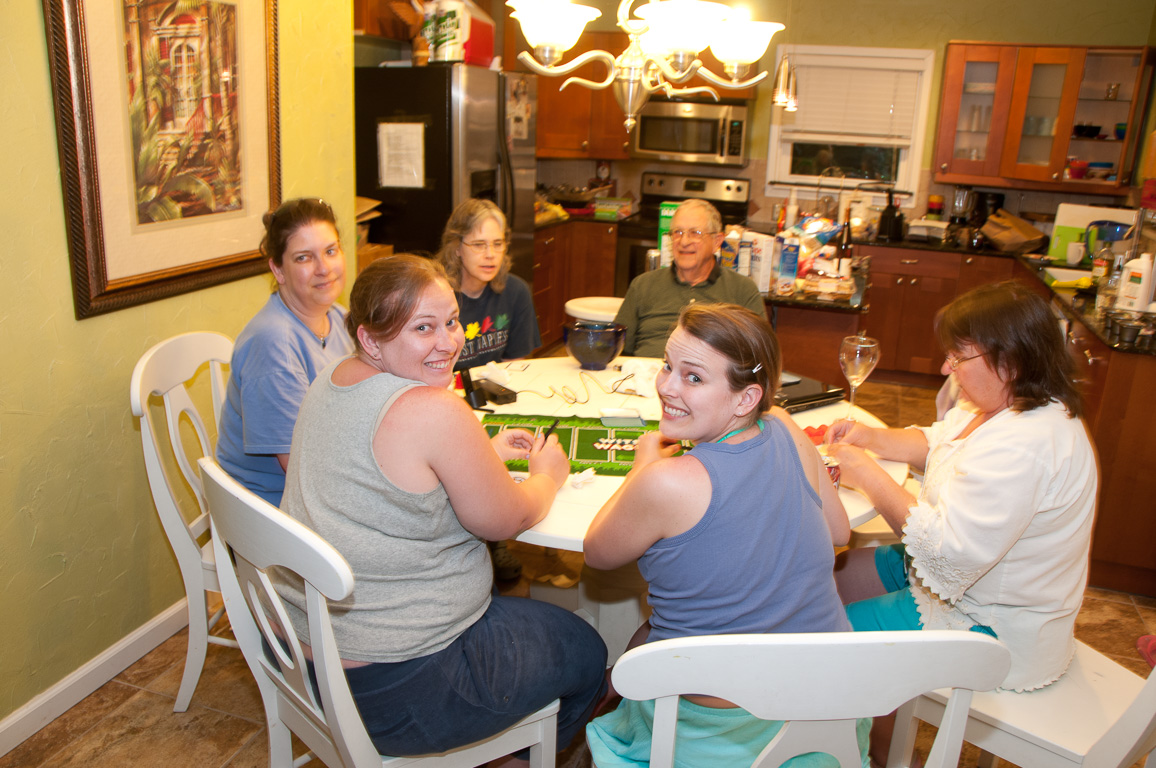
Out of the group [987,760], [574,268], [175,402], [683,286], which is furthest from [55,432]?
[574,268]

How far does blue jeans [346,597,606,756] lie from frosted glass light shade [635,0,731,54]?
1591mm

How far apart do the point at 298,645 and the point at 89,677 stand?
121 centimetres

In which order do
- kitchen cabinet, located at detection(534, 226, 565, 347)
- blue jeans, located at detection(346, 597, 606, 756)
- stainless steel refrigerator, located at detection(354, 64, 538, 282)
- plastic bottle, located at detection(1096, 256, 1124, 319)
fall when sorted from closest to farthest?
blue jeans, located at detection(346, 597, 606, 756) < plastic bottle, located at detection(1096, 256, 1124, 319) < stainless steel refrigerator, located at detection(354, 64, 538, 282) < kitchen cabinet, located at detection(534, 226, 565, 347)

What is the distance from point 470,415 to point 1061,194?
18.2ft

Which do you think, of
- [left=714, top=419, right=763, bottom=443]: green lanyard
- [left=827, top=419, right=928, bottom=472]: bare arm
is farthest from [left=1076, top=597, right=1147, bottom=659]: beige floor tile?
[left=714, top=419, right=763, bottom=443]: green lanyard

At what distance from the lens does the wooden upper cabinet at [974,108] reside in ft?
17.0

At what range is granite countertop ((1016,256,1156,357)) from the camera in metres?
2.79

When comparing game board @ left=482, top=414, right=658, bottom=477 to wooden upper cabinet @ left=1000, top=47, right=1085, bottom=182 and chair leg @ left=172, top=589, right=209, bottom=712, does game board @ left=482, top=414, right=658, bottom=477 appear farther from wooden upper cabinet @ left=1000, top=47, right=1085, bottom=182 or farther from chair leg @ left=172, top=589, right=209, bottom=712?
wooden upper cabinet @ left=1000, top=47, right=1085, bottom=182

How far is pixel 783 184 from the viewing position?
6125 millimetres

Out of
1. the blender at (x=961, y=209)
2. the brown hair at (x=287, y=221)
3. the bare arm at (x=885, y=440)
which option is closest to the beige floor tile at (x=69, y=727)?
the brown hair at (x=287, y=221)

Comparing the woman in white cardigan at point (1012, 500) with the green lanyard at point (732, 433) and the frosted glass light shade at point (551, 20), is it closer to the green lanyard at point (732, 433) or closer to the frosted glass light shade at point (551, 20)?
the green lanyard at point (732, 433)

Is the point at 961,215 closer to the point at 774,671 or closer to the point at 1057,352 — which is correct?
the point at 1057,352

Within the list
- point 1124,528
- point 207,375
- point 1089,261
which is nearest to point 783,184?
point 1089,261

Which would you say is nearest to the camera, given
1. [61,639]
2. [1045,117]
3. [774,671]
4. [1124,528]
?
[774,671]
